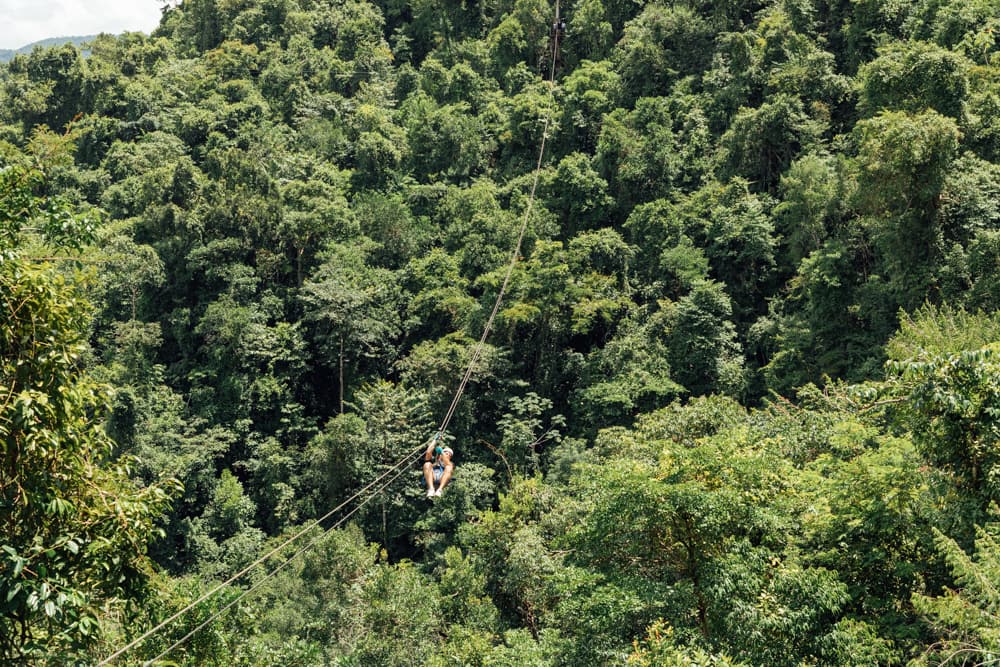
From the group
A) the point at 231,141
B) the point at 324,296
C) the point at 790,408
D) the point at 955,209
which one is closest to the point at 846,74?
the point at 955,209

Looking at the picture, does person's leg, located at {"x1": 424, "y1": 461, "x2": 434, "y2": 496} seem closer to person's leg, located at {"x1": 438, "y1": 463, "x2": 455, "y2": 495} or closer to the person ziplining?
the person ziplining

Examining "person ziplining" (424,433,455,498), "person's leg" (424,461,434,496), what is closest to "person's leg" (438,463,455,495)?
"person ziplining" (424,433,455,498)

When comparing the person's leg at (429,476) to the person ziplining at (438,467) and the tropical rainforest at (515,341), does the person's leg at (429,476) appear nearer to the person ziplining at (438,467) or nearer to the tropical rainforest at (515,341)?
the person ziplining at (438,467)

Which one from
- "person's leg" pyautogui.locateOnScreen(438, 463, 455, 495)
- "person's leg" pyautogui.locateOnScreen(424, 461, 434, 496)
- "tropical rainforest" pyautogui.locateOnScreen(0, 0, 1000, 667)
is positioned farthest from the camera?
"person's leg" pyautogui.locateOnScreen(424, 461, 434, 496)

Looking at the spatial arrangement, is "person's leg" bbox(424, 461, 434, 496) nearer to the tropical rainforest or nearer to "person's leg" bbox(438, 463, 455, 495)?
"person's leg" bbox(438, 463, 455, 495)

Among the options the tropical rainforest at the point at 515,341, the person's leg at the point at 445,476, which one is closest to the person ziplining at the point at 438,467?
the person's leg at the point at 445,476

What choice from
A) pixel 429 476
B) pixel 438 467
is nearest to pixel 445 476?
pixel 429 476

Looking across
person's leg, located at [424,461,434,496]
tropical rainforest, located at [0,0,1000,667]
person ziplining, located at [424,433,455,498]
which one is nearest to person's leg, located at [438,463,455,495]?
person ziplining, located at [424,433,455,498]

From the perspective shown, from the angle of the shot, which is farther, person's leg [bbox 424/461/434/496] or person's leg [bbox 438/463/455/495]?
person's leg [bbox 424/461/434/496]

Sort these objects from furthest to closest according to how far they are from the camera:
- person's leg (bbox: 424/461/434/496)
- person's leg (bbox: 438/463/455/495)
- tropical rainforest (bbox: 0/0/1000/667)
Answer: person's leg (bbox: 424/461/434/496), person's leg (bbox: 438/463/455/495), tropical rainforest (bbox: 0/0/1000/667)

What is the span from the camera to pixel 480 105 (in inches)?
1207

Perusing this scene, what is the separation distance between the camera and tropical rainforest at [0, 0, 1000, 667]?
6.24m

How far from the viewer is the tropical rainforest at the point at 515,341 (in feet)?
20.5

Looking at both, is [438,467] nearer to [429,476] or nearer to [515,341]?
[429,476]
